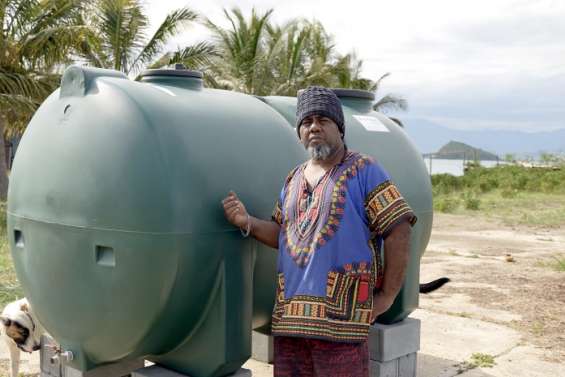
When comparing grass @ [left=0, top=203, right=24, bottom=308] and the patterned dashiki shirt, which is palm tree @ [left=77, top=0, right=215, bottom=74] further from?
the patterned dashiki shirt

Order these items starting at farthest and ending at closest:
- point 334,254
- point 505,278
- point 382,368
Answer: point 505,278 < point 382,368 < point 334,254

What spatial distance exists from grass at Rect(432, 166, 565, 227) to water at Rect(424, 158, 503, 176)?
56cm

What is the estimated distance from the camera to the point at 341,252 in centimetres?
238

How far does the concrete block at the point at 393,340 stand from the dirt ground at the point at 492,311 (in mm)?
421

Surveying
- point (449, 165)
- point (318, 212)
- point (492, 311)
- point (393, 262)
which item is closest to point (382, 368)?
point (393, 262)

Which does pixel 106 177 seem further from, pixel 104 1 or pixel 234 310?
pixel 104 1

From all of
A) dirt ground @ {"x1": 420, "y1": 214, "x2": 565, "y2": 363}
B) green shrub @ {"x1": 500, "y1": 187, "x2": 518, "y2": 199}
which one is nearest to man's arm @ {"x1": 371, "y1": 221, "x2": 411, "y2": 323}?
dirt ground @ {"x1": 420, "y1": 214, "x2": 565, "y2": 363}

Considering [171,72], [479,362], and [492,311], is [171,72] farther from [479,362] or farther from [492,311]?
[492,311]

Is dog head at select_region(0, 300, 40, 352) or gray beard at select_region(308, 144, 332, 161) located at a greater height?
gray beard at select_region(308, 144, 332, 161)

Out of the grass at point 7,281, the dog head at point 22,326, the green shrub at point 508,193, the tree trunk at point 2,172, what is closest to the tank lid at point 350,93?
the dog head at point 22,326

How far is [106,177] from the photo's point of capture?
2.55 meters

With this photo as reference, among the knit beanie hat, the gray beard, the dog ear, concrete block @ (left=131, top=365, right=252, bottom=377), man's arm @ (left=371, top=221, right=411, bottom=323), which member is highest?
the knit beanie hat

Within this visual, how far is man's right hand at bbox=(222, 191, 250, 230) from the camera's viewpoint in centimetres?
263

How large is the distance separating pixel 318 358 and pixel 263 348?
1974 millimetres
